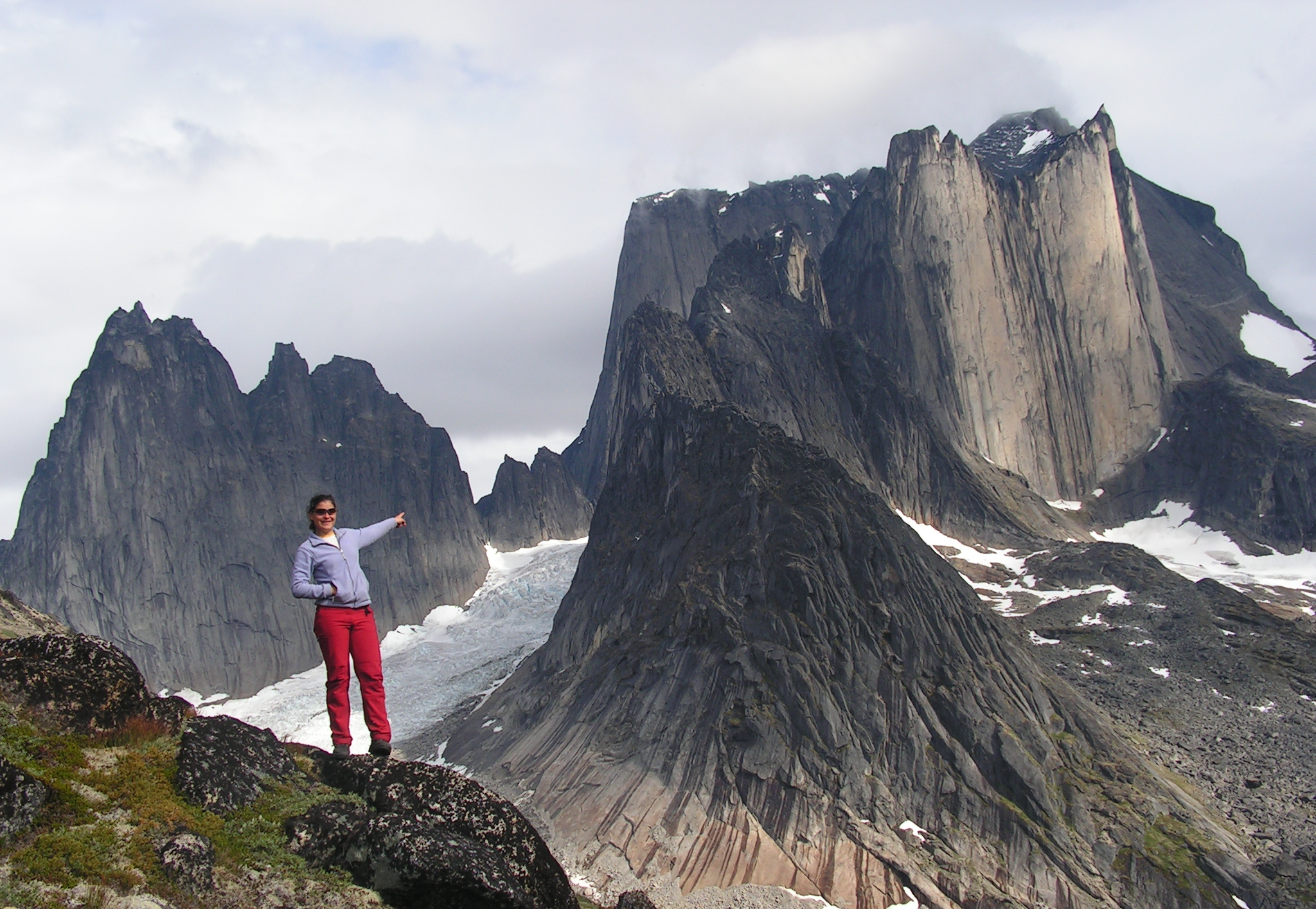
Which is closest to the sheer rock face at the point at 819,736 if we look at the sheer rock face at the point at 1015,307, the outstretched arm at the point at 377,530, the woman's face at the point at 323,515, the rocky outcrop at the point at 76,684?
the outstretched arm at the point at 377,530

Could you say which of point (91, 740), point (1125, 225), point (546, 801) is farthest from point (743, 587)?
point (1125, 225)

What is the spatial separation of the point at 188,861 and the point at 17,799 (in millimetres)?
1980

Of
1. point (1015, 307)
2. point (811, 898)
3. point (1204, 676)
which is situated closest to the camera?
point (811, 898)

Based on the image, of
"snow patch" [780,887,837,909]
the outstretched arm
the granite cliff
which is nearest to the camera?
the outstretched arm

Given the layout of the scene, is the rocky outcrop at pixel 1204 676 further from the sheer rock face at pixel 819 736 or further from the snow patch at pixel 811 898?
the snow patch at pixel 811 898

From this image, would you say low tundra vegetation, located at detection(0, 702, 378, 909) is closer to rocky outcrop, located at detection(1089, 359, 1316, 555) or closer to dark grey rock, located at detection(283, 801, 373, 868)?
dark grey rock, located at detection(283, 801, 373, 868)

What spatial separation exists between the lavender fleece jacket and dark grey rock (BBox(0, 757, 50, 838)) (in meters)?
3.81

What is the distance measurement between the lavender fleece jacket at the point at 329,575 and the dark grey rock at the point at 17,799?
381 cm

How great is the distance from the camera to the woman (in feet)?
49.0

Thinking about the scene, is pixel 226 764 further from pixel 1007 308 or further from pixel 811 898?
pixel 1007 308

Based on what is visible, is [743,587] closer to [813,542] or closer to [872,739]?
[813,542]

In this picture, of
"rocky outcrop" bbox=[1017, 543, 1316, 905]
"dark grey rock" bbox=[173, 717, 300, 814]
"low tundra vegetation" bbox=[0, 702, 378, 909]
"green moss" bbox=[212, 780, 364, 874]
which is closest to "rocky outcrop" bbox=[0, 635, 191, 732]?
"low tundra vegetation" bbox=[0, 702, 378, 909]

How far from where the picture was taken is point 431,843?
13250mm

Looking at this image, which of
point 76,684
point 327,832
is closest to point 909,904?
point 327,832
